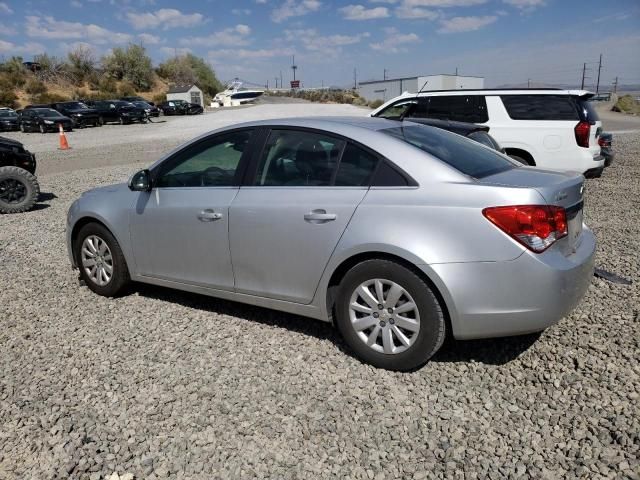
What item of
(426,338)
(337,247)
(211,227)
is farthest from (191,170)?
(426,338)

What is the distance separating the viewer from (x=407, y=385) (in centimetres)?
331

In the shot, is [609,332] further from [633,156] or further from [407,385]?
[633,156]

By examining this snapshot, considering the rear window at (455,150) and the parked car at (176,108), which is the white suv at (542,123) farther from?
the parked car at (176,108)

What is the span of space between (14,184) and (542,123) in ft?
29.0

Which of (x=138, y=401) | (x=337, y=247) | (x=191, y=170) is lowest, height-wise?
(x=138, y=401)

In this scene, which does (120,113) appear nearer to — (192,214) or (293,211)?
(192,214)

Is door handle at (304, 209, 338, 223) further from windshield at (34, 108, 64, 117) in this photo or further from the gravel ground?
windshield at (34, 108, 64, 117)

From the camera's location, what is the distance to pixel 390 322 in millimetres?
3350

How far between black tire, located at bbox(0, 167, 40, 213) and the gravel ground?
494cm

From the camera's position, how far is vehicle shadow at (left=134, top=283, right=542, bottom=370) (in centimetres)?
365

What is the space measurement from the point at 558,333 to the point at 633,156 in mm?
12789

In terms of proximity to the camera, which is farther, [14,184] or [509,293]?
[14,184]

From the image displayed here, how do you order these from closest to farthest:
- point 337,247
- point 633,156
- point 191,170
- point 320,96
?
point 337,247 → point 191,170 → point 633,156 → point 320,96

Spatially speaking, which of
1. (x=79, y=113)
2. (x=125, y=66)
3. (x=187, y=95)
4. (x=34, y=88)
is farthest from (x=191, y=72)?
(x=79, y=113)
